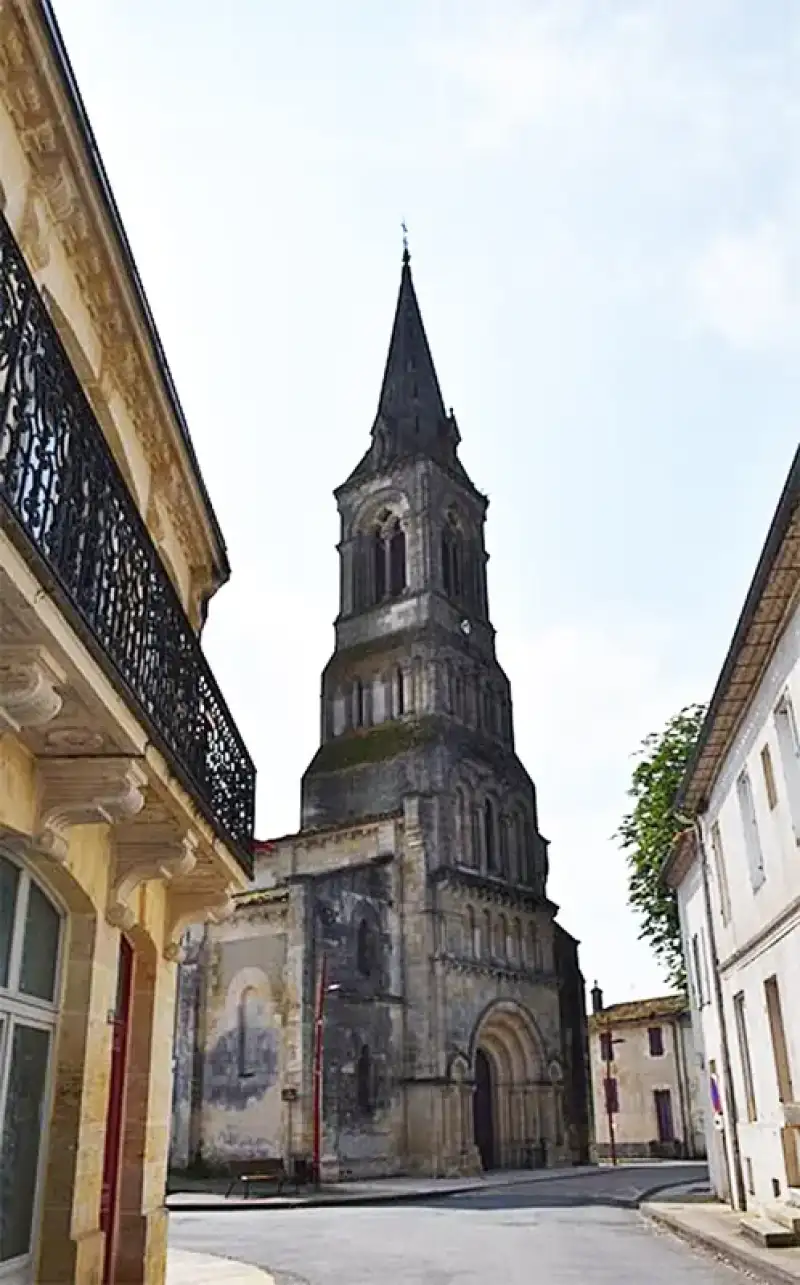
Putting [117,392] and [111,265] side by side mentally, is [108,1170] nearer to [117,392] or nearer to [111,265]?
[117,392]

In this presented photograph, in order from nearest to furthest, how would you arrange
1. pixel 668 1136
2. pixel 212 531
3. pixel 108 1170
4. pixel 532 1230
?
pixel 108 1170 < pixel 212 531 < pixel 532 1230 < pixel 668 1136

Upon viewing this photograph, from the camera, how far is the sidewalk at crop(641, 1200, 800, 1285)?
34.5 feet

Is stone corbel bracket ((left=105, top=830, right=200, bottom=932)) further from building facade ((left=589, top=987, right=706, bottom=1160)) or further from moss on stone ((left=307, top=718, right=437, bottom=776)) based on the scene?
building facade ((left=589, top=987, right=706, bottom=1160))

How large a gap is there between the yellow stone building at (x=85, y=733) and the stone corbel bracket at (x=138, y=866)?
16 mm

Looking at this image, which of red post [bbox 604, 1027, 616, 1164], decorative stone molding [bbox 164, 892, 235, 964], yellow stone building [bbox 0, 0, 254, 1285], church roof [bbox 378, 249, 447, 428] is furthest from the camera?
church roof [bbox 378, 249, 447, 428]

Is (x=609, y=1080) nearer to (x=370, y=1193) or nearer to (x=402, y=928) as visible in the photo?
(x=402, y=928)

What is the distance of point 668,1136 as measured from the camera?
166 feet

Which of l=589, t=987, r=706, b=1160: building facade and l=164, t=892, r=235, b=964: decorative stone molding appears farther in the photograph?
l=589, t=987, r=706, b=1160: building facade

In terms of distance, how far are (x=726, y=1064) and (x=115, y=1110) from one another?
11816mm

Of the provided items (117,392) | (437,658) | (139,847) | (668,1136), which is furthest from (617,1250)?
(668,1136)

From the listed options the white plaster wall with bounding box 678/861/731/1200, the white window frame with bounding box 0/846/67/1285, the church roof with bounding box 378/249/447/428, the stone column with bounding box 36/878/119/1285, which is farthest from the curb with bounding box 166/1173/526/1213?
the church roof with bounding box 378/249/447/428

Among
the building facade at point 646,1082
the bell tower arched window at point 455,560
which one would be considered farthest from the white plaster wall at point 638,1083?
the bell tower arched window at point 455,560

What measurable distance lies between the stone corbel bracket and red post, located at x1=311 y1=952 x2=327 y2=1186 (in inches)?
996

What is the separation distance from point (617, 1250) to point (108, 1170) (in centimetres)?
784
